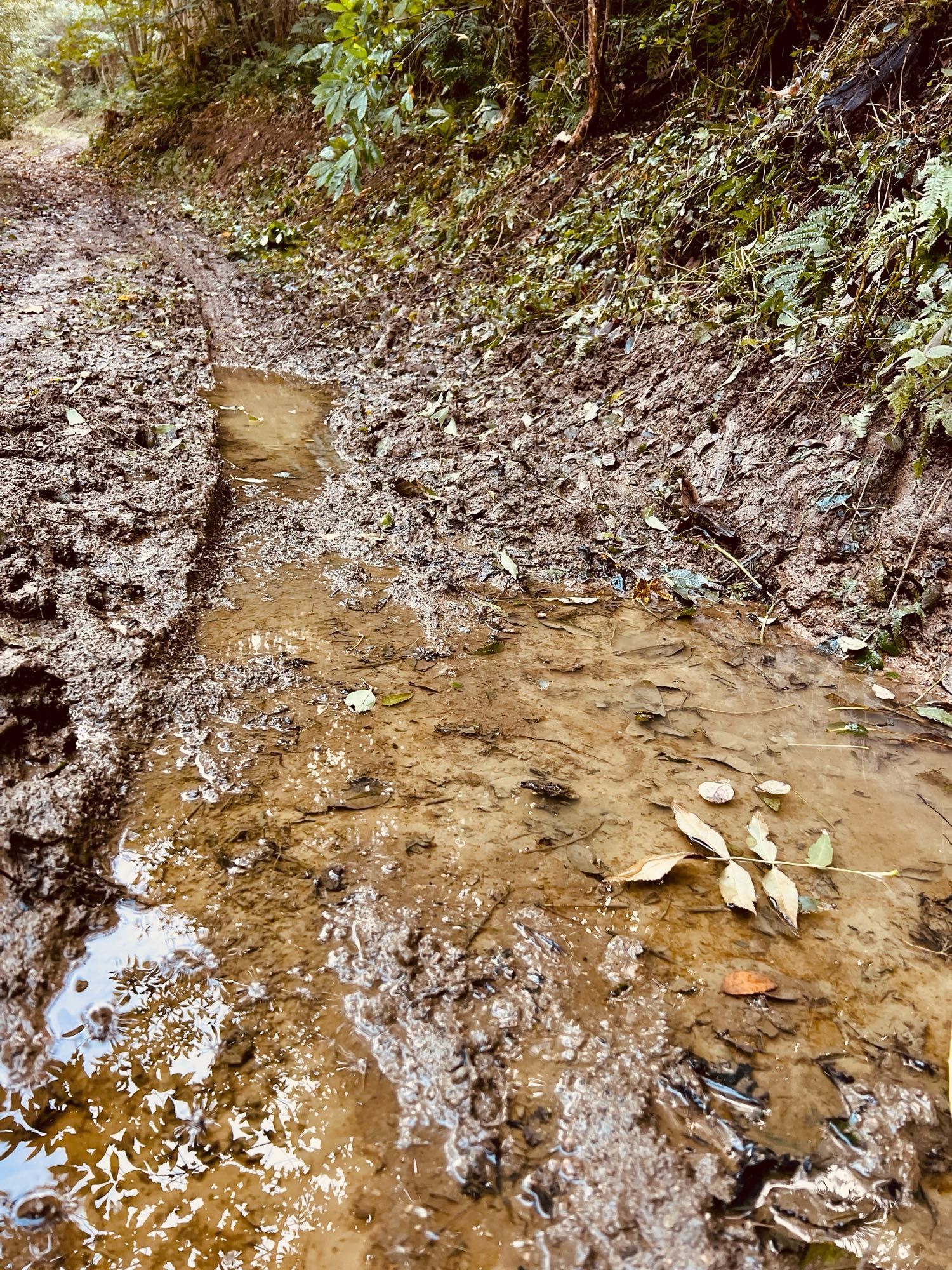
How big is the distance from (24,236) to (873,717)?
10045 mm

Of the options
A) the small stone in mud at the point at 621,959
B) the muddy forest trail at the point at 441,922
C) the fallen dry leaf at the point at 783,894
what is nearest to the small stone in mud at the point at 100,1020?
the muddy forest trail at the point at 441,922

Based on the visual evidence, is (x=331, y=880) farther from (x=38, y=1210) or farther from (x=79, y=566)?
(x=79, y=566)

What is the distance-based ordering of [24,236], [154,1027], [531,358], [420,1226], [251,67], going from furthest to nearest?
[251,67] → [24,236] → [531,358] → [154,1027] → [420,1226]

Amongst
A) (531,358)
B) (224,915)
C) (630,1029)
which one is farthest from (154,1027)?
(531,358)

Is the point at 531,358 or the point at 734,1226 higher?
the point at 531,358

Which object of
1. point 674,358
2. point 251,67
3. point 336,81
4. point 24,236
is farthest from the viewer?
point 251,67

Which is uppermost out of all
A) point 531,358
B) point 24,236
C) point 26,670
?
point 24,236

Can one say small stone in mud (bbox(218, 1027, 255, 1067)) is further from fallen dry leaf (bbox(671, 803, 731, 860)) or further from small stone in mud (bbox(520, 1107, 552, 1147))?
fallen dry leaf (bbox(671, 803, 731, 860))

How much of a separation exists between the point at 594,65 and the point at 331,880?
649cm

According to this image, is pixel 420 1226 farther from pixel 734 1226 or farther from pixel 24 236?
pixel 24 236

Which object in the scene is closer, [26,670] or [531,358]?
[26,670]

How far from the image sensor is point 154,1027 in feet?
4.76

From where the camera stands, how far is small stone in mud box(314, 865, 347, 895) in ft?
5.67

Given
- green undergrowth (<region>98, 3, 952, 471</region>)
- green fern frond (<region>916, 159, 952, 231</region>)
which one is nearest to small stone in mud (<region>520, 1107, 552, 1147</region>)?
green undergrowth (<region>98, 3, 952, 471</region>)
